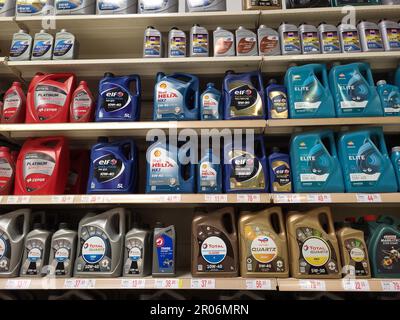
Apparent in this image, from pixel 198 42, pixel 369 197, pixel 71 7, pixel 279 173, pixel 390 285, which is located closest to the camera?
pixel 390 285

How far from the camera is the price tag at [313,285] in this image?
1.52m

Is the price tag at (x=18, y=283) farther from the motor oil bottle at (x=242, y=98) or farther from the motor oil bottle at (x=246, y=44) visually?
the motor oil bottle at (x=246, y=44)

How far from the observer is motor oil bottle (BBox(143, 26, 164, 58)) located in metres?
1.95

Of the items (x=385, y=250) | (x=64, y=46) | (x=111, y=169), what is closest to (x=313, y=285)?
(x=385, y=250)

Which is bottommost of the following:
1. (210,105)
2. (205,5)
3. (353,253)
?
(353,253)

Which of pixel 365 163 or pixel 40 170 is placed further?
pixel 40 170

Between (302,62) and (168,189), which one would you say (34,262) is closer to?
(168,189)

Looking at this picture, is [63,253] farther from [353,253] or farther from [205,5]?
[205,5]

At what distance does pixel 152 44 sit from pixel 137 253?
1.28 meters

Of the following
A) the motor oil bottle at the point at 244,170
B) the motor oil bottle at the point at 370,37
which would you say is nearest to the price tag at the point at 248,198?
the motor oil bottle at the point at 244,170

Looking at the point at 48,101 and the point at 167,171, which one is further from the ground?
the point at 48,101

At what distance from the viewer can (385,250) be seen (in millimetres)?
1633

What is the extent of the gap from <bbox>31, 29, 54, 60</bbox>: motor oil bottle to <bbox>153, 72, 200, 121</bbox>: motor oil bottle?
2.44 feet

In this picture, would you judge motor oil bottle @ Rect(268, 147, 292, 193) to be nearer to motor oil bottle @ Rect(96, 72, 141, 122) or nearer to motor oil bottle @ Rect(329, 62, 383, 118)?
motor oil bottle @ Rect(329, 62, 383, 118)
